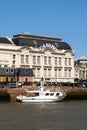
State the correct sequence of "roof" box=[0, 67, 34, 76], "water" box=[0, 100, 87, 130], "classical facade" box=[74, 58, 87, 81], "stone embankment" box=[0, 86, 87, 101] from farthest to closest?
"classical facade" box=[74, 58, 87, 81] < "roof" box=[0, 67, 34, 76] < "stone embankment" box=[0, 86, 87, 101] < "water" box=[0, 100, 87, 130]

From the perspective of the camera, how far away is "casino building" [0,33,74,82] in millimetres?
123812

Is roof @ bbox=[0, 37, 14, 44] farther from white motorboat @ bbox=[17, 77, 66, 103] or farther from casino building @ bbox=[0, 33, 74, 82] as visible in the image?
white motorboat @ bbox=[17, 77, 66, 103]

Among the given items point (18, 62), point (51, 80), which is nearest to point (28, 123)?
point (18, 62)

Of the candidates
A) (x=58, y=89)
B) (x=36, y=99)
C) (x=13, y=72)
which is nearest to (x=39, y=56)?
(x=13, y=72)

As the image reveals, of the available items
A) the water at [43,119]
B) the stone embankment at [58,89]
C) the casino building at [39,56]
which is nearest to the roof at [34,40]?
the casino building at [39,56]

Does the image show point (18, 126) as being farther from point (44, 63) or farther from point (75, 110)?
point (44, 63)

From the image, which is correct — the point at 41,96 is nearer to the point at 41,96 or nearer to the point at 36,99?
the point at 41,96

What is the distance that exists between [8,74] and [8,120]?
5713cm

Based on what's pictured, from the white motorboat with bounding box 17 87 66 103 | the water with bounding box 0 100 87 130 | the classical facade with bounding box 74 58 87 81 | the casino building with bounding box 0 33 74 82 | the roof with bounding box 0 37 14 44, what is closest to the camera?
the water with bounding box 0 100 87 130

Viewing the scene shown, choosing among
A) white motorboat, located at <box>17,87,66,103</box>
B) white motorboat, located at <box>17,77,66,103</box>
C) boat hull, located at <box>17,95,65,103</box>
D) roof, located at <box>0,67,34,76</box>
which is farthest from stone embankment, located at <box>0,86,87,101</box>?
roof, located at <box>0,67,34,76</box>

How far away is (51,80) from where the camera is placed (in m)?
134

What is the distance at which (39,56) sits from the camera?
131000mm

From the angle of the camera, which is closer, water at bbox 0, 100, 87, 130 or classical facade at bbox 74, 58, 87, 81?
water at bbox 0, 100, 87, 130

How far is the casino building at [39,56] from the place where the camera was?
406ft
